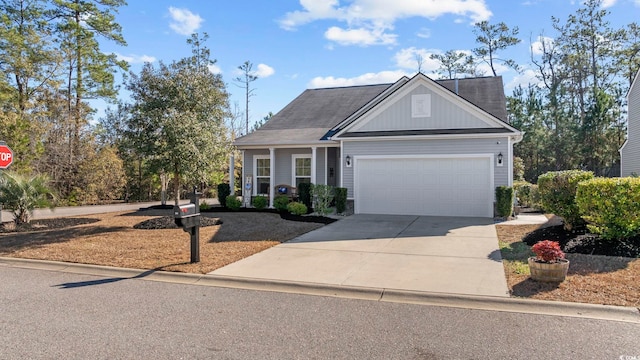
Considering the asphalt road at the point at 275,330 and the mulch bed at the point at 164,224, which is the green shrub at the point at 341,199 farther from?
the asphalt road at the point at 275,330

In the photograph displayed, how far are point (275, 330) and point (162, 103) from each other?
1016cm

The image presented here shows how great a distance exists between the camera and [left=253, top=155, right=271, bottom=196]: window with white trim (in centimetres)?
1777

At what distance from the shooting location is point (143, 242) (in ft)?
30.7

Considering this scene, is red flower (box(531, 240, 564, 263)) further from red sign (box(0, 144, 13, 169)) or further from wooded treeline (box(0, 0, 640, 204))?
red sign (box(0, 144, 13, 169))

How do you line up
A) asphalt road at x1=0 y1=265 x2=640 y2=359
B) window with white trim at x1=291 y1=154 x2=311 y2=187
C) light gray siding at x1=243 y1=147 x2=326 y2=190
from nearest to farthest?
1. asphalt road at x1=0 y1=265 x2=640 y2=359
2. light gray siding at x1=243 y1=147 x2=326 y2=190
3. window with white trim at x1=291 y1=154 x2=311 y2=187

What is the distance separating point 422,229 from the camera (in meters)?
10.6

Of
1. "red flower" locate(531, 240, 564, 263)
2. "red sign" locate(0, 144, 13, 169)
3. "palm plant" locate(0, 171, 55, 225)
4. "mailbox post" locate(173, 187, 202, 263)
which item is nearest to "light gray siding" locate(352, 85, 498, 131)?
"red flower" locate(531, 240, 564, 263)

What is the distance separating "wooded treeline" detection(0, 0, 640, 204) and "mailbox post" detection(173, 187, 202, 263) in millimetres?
4525

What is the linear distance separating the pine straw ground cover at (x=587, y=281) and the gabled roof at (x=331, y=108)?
28.4 ft

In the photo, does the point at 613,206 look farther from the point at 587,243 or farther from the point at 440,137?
the point at 440,137

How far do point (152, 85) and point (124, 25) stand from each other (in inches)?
670

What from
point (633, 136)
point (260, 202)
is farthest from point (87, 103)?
point (633, 136)

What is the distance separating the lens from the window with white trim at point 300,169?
675 inches

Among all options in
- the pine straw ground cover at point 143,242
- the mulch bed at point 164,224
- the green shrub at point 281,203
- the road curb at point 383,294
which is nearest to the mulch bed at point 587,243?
the road curb at point 383,294
